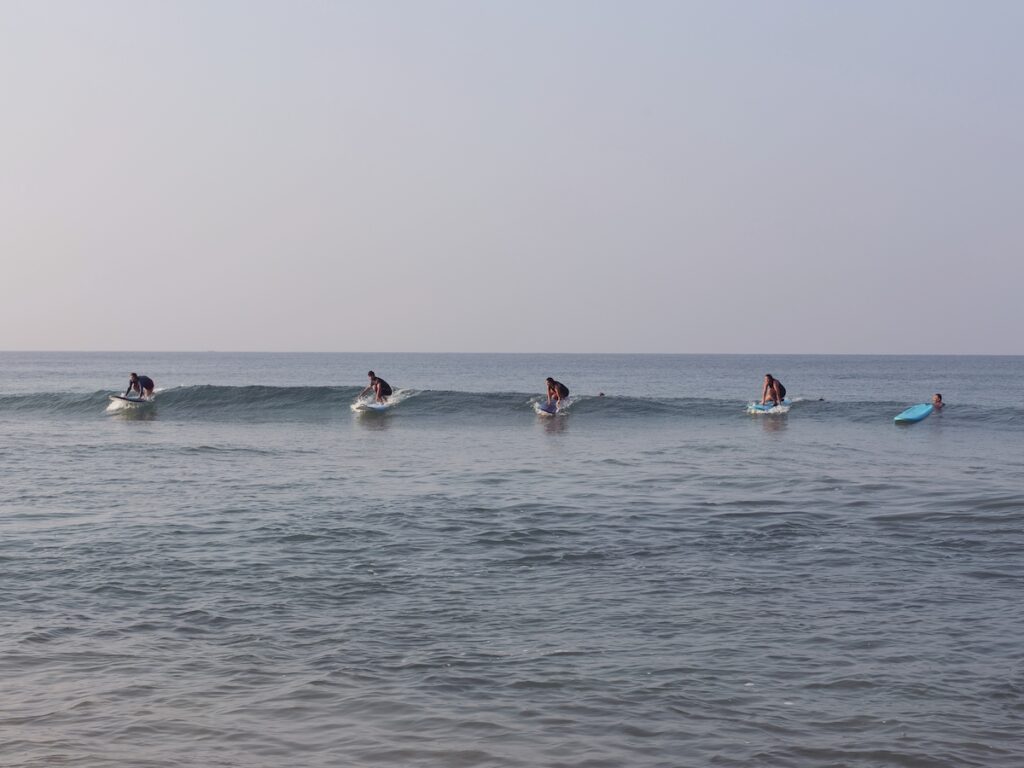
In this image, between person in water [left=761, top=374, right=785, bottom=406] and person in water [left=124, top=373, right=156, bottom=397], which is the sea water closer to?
person in water [left=761, top=374, right=785, bottom=406]

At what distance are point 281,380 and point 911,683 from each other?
83.7m

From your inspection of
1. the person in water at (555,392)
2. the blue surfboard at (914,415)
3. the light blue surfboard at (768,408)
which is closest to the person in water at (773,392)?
the light blue surfboard at (768,408)

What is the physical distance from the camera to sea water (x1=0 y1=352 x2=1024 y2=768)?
6281 millimetres

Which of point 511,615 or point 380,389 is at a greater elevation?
point 380,389

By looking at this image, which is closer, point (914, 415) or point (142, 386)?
point (914, 415)

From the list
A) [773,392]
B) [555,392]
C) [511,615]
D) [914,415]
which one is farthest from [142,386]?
[511,615]

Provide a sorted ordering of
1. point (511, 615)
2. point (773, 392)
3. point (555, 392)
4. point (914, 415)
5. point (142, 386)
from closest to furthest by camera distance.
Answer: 1. point (511, 615)
2. point (914, 415)
3. point (555, 392)
4. point (773, 392)
5. point (142, 386)

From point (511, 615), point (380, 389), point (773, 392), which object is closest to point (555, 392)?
point (380, 389)

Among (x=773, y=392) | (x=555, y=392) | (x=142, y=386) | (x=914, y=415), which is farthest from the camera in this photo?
(x=142, y=386)

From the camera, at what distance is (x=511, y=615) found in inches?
353

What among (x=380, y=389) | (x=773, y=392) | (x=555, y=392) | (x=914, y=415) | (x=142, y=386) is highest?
(x=773, y=392)

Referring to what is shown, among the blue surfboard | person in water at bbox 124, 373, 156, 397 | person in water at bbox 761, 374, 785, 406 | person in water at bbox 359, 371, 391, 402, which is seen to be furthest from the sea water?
person in water at bbox 124, 373, 156, 397

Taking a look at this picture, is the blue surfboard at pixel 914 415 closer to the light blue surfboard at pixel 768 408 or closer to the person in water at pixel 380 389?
the light blue surfboard at pixel 768 408

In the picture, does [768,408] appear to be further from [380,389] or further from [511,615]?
[511,615]
